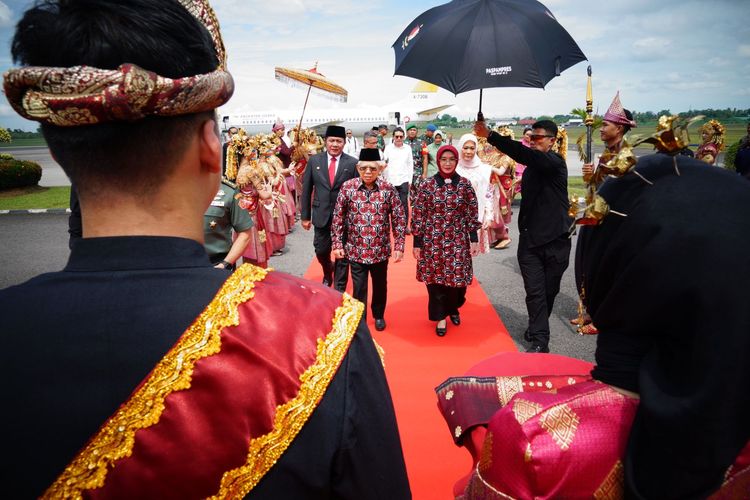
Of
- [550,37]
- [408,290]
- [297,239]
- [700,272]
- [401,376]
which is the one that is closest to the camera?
[700,272]

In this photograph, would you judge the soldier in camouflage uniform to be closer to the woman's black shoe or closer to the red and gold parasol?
the woman's black shoe

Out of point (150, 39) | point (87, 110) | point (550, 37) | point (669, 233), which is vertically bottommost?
point (669, 233)

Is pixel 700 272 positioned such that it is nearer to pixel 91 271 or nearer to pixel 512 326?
pixel 91 271

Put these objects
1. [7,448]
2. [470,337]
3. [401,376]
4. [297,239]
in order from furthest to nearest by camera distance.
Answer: [297,239], [470,337], [401,376], [7,448]

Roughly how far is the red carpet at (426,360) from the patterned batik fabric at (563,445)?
1589 mm

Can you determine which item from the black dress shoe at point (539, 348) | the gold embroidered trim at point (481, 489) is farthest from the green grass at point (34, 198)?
A: the gold embroidered trim at point (481, 489)

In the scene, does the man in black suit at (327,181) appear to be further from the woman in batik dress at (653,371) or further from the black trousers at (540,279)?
the woman in batik dress at (653,371)

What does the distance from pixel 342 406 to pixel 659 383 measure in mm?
758

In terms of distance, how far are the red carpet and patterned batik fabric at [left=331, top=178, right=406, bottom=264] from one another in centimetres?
86

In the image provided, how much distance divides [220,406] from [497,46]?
3.41 metres

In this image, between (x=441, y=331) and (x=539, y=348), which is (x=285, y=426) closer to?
(x=539, y=348)

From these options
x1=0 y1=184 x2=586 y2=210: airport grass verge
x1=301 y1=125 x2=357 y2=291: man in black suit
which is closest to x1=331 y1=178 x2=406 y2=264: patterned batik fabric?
x1=301 y1=125 x2=357 y2=291: man in black suit

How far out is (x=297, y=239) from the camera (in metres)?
8.83

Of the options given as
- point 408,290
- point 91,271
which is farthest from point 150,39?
point 408,290
